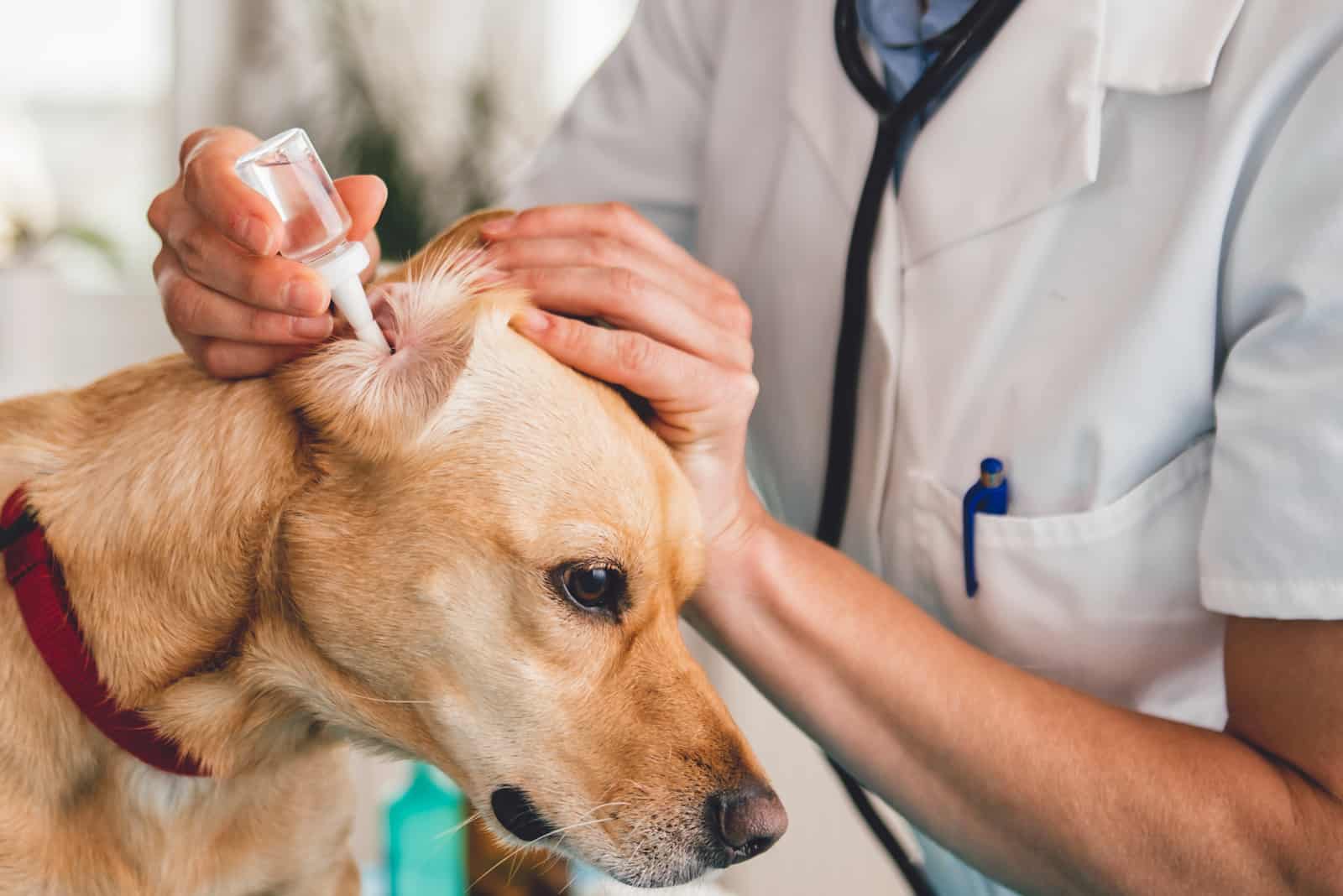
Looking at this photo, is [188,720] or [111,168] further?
[111,168]

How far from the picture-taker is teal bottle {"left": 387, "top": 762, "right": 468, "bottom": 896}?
1367 millimetres

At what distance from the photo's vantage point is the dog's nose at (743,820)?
64 cm

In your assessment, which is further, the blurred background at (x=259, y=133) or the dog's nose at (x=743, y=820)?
the blurred background at (x=259, y=133)

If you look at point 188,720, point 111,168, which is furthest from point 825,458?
point 111,168

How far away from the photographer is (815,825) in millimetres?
1804

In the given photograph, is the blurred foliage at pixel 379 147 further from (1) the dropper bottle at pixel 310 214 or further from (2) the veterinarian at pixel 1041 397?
(1) the dropper bottle at pixel 310 214

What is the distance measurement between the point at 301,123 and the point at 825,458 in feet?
4.21

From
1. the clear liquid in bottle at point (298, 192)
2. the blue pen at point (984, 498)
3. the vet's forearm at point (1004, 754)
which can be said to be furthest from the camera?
the blue pen at point (984, 498)

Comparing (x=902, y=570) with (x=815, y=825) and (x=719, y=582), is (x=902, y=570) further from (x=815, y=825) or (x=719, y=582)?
(x=815, y=825)

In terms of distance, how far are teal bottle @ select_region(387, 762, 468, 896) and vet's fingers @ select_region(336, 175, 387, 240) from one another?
925 millimetres

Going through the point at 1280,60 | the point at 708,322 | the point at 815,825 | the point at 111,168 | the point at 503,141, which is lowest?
the point at 815,825

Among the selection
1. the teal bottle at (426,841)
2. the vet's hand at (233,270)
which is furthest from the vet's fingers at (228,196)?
the teal bottle at (426,841)

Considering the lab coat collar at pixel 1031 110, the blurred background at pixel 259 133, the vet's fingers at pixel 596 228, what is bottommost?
the blurred background at pixel 259 133

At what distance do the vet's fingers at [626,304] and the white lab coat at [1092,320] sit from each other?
0.68 ft
